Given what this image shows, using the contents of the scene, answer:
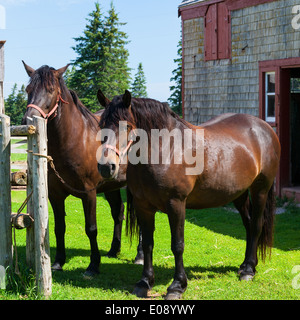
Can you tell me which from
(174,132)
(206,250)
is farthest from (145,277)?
(206,250)

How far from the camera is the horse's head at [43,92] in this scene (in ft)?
16.8

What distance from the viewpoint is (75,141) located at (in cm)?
558

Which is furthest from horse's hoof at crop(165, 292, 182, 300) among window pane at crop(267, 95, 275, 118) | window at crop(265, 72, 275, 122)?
window pane at crop(267, 95, 275, 118)

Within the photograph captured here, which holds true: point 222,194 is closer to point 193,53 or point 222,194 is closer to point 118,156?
point 118,156

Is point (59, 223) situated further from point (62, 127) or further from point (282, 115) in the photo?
point (282, 115)

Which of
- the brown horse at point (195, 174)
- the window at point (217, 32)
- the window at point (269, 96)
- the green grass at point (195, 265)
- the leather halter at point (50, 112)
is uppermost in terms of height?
the window at point (217, 32)

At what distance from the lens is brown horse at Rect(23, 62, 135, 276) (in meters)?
5.24

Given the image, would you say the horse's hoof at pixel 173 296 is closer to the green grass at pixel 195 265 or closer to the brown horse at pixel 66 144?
the green grass at pixel 195 265

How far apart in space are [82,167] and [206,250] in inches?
98.1

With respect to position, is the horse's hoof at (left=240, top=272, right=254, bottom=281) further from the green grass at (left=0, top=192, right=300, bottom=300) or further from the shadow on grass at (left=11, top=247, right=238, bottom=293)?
the shadow on grass at (left=11, top=247, right=238, bottom=293)

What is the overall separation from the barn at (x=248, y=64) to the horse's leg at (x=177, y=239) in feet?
20.2

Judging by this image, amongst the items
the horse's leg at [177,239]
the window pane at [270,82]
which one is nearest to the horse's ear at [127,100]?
the horse's leg at [177,239]

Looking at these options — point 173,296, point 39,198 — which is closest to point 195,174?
point 173,296

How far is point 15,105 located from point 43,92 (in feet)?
134
